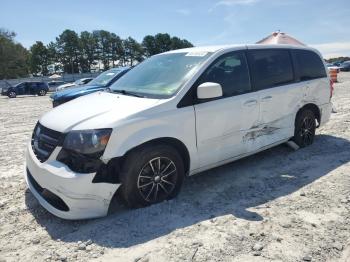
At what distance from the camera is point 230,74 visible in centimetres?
490

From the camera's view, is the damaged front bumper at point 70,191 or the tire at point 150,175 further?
the tire at point 150,175

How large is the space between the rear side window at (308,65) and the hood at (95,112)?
10.1ft

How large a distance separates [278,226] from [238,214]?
0.47 metres

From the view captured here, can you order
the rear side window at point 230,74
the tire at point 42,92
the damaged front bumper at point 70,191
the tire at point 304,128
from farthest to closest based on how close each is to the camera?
the tire at point 42,92 → the tire at point 304,128 → the rear side window at point 230,74 → the damaged front bumper at point 70,191

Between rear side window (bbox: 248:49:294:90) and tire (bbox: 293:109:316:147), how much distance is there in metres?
0.68

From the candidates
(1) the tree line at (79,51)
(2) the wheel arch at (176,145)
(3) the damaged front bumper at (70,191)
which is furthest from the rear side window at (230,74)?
(1) the tree line at (79,51)

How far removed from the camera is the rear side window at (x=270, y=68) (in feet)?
17.1

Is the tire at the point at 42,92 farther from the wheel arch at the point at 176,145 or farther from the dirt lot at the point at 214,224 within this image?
the wheel arch at the point at 176,145

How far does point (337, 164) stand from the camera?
5.54 meters

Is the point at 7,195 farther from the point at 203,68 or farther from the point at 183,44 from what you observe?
the point at 183,44

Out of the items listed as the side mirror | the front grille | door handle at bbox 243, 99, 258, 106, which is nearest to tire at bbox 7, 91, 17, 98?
the front grille

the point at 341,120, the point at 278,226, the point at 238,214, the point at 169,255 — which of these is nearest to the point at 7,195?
the point at 169,255

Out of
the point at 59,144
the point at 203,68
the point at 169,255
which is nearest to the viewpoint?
the point at 169,255

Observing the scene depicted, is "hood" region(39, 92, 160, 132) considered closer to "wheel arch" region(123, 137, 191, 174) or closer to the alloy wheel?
"wheel arch" region(123, 137, 191, 174)
